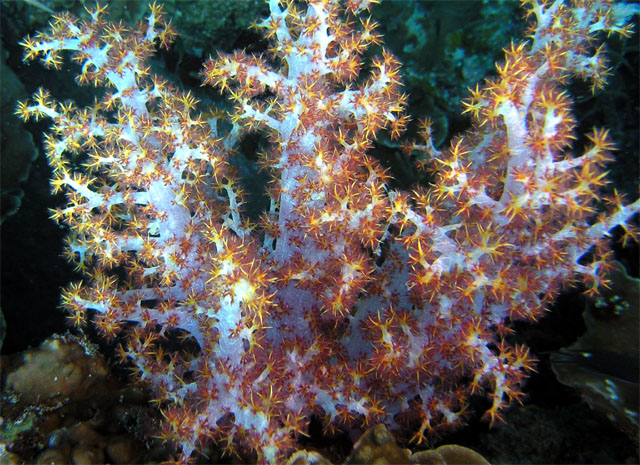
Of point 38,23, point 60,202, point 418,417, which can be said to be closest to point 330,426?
point 418,417

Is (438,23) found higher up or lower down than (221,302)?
higher up

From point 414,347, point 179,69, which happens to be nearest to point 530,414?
point 414,347

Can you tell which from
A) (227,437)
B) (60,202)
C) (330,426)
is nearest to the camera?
(227,437)

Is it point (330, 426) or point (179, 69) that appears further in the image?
point (179, 69)

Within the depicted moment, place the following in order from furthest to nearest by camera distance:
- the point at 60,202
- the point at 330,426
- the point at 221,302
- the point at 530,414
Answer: the point at 60,202 → the point at 530,414 → the point at 330,426 → the point at 221,302

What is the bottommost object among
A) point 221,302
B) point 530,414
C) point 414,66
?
point 530,414

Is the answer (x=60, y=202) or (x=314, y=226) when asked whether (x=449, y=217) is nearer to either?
(x=314, y=226)
